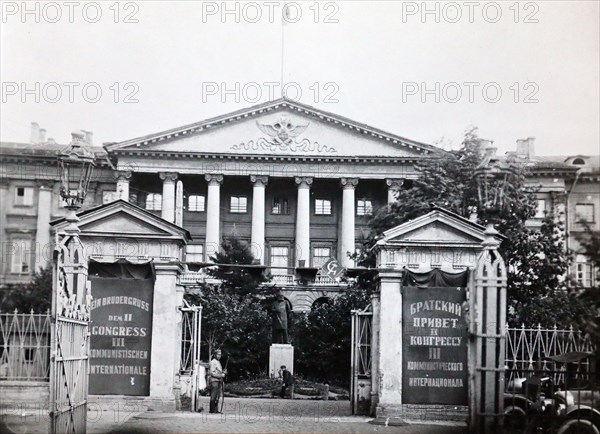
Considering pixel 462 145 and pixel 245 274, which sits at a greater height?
pixel 462 145

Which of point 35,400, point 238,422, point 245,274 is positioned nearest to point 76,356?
point 238,422

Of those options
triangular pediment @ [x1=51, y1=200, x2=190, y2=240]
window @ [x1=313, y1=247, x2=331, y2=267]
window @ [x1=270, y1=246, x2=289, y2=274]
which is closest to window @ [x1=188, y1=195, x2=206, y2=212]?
window @ [x1=270, y1=246, x2=289, y2=274]

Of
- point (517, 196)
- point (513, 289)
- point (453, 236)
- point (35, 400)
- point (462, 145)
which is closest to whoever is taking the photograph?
point (453, 236)

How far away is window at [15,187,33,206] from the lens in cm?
6525

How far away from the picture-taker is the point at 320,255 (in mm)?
68000

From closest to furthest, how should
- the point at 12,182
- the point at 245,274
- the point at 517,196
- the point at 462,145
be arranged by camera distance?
the point at 517,196 → the point at 462,145 → the point at 245,274 → the point at 12,182

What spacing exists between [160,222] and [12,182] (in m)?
47.8

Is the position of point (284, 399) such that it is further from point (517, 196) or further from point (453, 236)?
point (453, 236)

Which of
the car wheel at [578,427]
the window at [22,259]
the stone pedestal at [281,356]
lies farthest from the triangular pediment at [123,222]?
the window at [22,259]

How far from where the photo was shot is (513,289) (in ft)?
98.2

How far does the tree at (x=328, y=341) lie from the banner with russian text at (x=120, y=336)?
20634 millimetres

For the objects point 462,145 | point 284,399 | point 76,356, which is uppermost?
point 462,145

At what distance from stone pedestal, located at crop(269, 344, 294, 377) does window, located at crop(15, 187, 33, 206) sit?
35588mm

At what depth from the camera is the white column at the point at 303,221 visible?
64.8m
